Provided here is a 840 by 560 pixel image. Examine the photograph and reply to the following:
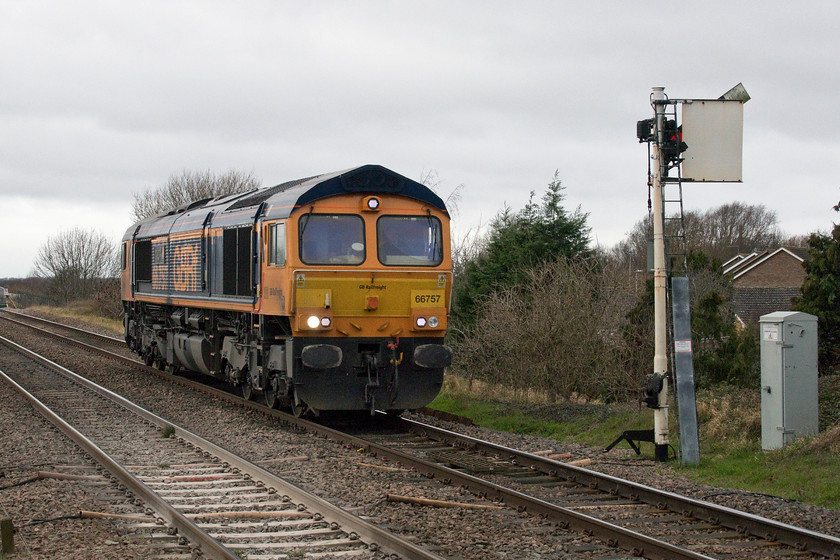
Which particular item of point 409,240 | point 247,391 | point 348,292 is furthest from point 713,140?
point 247,391

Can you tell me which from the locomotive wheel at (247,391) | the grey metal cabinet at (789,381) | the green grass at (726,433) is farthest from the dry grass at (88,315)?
the grey metal cabinet at (789,381)

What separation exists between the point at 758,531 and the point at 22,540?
5.55m

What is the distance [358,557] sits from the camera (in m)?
6.36

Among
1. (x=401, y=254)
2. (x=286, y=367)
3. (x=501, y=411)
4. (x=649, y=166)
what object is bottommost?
(x=501, y=411)

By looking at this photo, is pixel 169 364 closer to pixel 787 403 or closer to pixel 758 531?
pixel 787 403

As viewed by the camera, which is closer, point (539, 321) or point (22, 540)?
point (22, 540)

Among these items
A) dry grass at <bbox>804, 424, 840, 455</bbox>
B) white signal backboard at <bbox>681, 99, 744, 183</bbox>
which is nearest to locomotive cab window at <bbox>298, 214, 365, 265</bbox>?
white signal backboard at <bbox>681, 99, 744, 183</bbox>

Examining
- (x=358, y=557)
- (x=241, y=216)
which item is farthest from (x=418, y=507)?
(x=241, y=216)

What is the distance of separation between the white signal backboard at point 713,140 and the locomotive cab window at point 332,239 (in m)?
4.30

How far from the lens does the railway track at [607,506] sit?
650 centimetres

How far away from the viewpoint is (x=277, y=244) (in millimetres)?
12242

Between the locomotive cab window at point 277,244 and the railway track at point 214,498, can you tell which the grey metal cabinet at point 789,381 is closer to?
the railway track at point 214,498

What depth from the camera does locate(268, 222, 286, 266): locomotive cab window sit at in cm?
1198

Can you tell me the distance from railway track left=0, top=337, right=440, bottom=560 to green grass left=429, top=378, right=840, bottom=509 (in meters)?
4.10
